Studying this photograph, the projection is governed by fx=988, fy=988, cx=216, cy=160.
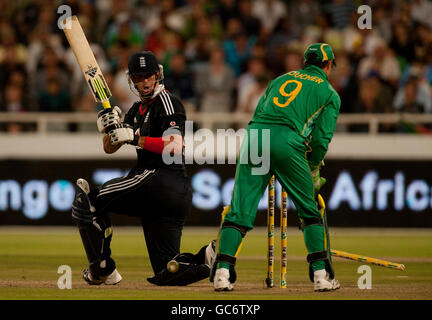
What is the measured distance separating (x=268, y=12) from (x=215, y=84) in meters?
2.53

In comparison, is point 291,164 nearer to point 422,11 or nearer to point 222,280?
point 222,280

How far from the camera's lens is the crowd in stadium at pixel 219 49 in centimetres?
1623

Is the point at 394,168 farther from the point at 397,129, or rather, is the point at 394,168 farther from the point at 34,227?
the point at 34,227

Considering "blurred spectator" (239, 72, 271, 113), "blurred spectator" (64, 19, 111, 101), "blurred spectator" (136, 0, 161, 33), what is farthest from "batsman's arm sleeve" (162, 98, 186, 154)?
"blurred spectator" (136, 0, 161, 33)

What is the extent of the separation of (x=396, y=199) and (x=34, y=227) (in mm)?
5752

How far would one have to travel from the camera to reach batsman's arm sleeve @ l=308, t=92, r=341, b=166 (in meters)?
8.37

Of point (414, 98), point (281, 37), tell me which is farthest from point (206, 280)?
point (281, 37)

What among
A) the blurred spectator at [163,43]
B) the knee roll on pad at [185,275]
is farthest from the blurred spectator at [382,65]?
the knee roll on pad at [185,275]

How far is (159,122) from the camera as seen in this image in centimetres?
884

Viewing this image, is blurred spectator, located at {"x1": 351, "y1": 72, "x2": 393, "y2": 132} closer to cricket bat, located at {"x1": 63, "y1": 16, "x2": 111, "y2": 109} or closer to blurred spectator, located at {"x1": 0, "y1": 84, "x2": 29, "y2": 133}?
blurred spectator, located at {"x1": 0, "y1": 84, "x2": 29, "y2": 133}

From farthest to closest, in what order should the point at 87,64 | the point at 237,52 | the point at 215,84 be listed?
1. the point at 237,52
2. the point at 215,84
3. the point at 87,64
